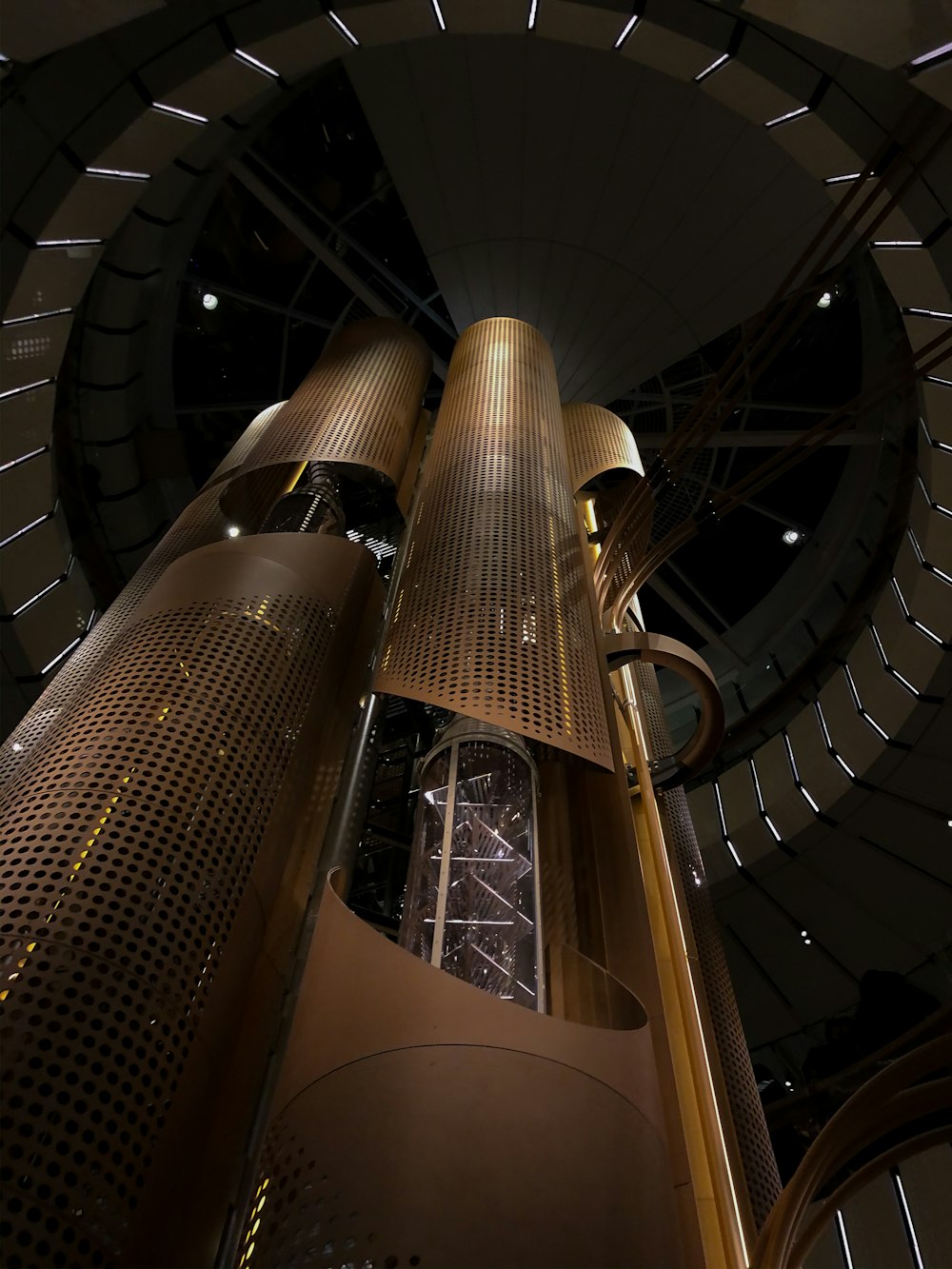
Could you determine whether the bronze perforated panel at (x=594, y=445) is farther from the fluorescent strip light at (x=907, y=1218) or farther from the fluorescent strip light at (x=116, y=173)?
the fluorescent strip light at (x=907, y=1218)

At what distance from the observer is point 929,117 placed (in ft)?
20.7

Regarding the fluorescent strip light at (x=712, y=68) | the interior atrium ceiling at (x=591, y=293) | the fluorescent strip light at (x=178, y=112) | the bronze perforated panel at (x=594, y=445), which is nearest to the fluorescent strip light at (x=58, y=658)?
the interior atrium ceiling at (x=591, y=293)

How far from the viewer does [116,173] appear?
7.67 metres

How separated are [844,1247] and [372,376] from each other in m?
14.0

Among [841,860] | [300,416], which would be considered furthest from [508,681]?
[841,860]

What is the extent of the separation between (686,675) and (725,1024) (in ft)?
6.44

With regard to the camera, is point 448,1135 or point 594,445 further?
point 594,445

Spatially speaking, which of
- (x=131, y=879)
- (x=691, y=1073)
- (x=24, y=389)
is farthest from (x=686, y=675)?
(x=24, y=389)

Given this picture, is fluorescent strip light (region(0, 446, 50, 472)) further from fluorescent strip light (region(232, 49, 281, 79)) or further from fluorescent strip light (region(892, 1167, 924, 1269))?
fluorescent strip light (region(892, 1167, 924, 1269))

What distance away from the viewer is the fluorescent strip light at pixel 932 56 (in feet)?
18.2

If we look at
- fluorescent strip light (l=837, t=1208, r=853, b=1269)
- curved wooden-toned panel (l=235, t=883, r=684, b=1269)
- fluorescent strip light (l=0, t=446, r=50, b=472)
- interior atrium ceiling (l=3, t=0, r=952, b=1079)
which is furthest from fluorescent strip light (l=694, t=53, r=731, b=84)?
fluorescent strip light (l=837, t=1208, r=853, b=1269)

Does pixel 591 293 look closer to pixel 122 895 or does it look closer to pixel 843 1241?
pixel 122 895

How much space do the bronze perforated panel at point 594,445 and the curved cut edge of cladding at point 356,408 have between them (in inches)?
54.7

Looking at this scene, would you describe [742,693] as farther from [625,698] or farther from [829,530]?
[625,698]
